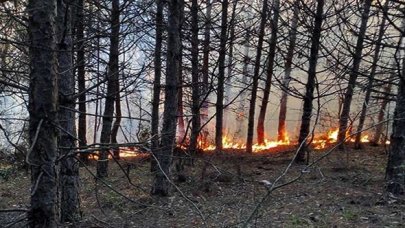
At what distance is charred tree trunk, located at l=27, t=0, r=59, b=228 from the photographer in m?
3.14

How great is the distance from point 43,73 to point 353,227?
6001mm

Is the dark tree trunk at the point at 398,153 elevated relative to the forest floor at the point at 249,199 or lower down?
elevated

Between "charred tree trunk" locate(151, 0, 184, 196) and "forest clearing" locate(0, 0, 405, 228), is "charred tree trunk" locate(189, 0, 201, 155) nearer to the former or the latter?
"forest clearing" locate(0, 0, 405, 228)

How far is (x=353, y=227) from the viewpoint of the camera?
7.12 meters

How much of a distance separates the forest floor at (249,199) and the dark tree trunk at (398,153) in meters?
0.30

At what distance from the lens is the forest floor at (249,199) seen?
7.66 meters

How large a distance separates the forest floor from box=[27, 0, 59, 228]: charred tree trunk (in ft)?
7.04

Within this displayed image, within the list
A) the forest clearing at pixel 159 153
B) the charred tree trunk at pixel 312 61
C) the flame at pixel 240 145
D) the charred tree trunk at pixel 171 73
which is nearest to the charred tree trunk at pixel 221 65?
the forest clearing at pixel 159 153

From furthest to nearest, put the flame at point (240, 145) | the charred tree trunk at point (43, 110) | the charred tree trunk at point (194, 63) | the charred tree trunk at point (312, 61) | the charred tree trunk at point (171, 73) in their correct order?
1. the flame at point (240, 145)
2. the charred tree trunk at point (194, 63)
3. the charred tree trunk at point (312, 61)
4. the charred tree trunk at point (171, 73)
5. the charred tree trunk at point (43, 110)

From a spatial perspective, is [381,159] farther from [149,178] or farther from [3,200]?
[3,200]

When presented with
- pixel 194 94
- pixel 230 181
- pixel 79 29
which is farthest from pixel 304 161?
pixel 79 29

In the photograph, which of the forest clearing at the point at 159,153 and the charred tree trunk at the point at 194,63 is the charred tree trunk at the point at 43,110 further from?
the charred tree trunk at the point at 194,63

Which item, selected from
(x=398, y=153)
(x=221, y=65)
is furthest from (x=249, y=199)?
(x=221, y=65)

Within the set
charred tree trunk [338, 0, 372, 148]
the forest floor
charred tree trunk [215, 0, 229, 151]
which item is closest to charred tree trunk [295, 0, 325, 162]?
charred tree trunk [338, 0, 372, 148]
